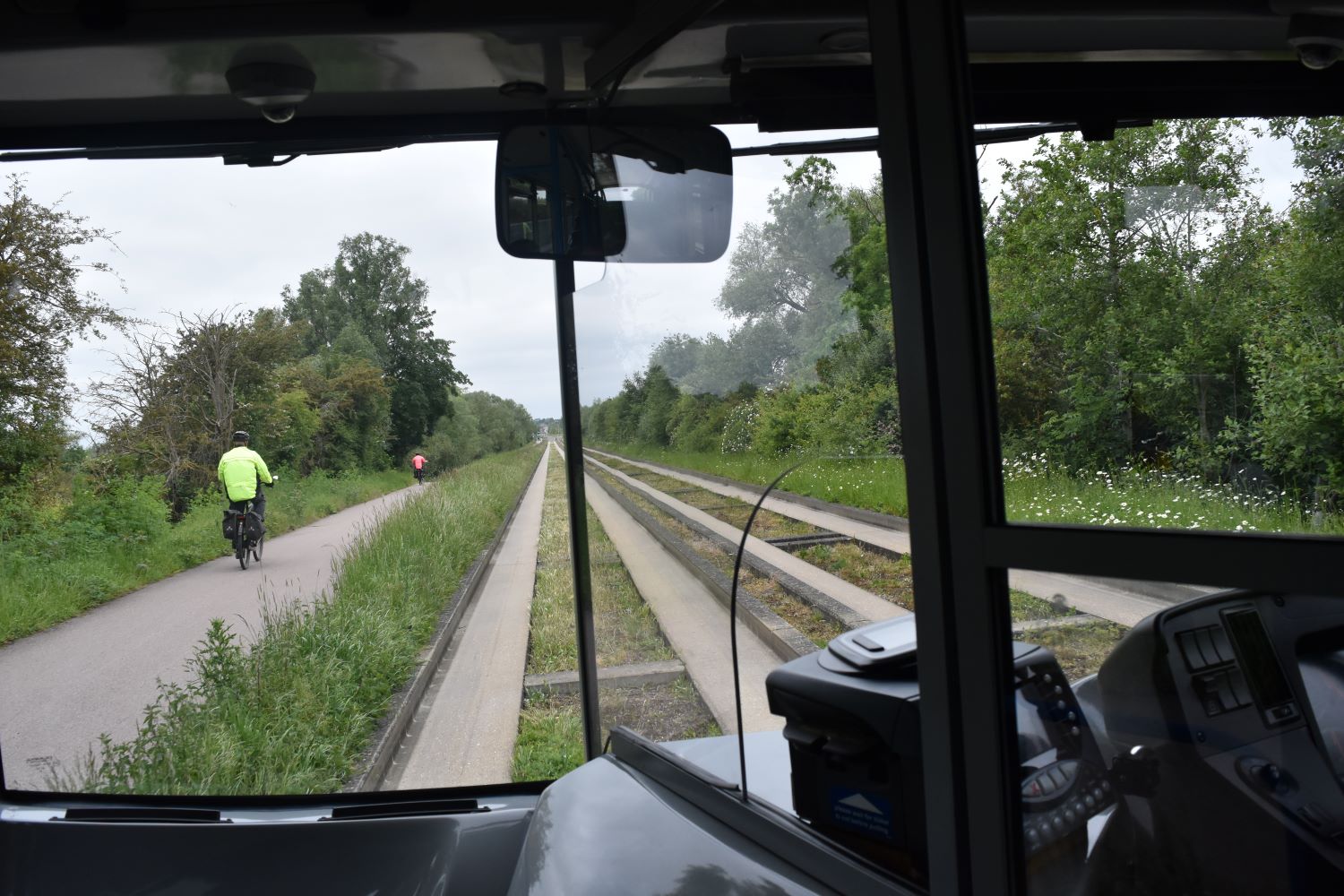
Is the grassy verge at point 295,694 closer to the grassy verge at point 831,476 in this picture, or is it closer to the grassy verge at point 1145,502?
the grassy verge at point 831,476

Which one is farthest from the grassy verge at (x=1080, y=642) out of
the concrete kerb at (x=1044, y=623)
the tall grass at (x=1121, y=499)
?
the tall grass at (x=1121, y=499)

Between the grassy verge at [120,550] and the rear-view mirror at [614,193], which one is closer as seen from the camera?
the rear-view mirror at [614,193]

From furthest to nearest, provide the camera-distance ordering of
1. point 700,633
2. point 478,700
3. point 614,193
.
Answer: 1. point 478,700
2. point 614,193
3. point 700,633

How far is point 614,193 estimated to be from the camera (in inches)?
65.4

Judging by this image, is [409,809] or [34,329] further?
[34,329]

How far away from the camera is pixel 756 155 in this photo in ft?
4.24

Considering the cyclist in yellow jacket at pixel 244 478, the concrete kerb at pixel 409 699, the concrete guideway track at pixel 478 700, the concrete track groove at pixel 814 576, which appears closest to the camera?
the concrete track groove at pixel 814 576

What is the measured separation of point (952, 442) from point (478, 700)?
549 cm

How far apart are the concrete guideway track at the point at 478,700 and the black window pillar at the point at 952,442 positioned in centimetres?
311

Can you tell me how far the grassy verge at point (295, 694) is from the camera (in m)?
4.83

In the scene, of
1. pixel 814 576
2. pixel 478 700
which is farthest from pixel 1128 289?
pixel 478 700

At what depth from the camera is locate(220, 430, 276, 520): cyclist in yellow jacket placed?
11.4 metres

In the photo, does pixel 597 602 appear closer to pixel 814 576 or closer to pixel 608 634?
pixel 608 634

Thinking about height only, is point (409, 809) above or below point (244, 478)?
below
